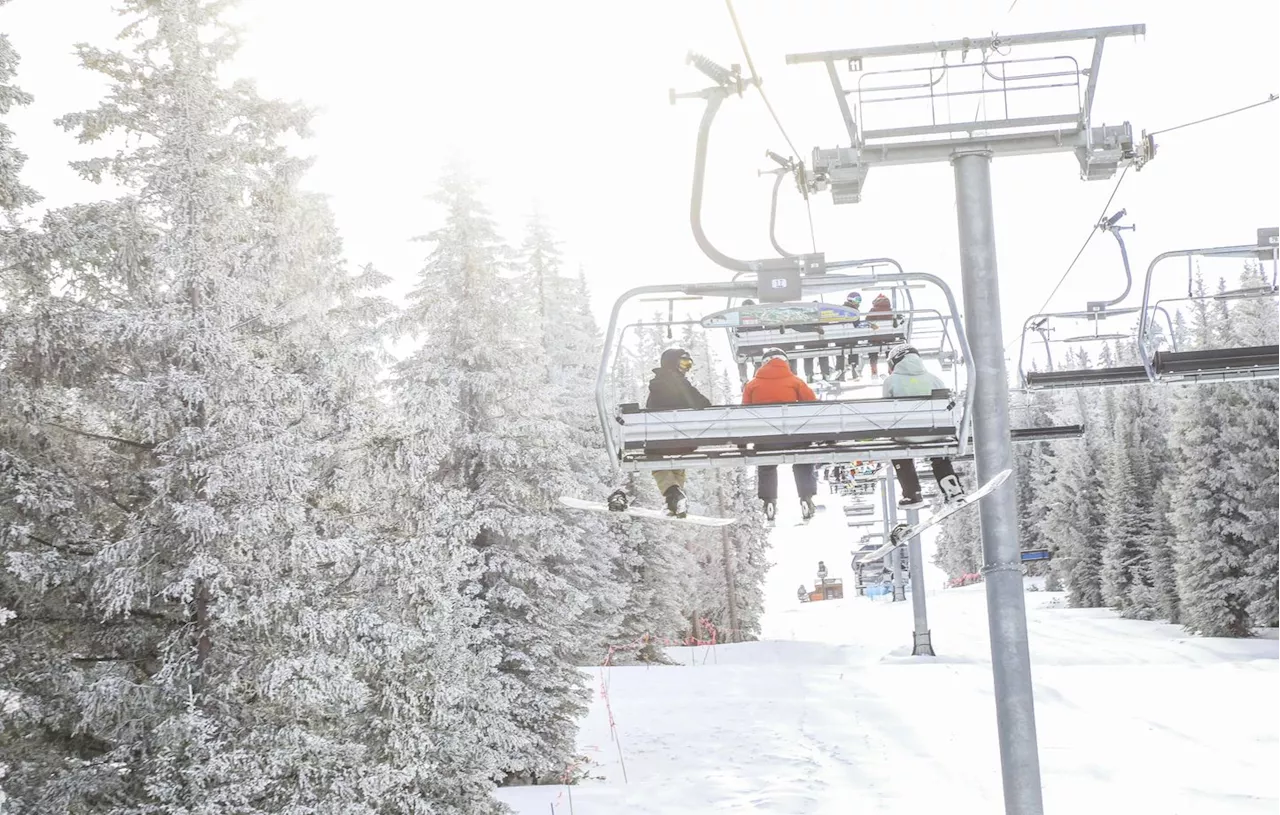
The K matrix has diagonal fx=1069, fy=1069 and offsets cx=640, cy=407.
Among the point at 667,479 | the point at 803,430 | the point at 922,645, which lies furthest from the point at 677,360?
the point at 922,645

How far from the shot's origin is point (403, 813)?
1377 centimetres

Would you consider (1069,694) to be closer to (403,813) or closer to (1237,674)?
(1237,674)

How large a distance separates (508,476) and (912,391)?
11559 mm

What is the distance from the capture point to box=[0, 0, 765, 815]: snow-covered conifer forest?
12.0 m

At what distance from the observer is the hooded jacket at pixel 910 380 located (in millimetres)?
10312

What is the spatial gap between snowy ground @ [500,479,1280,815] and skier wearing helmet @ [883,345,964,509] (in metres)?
2.45

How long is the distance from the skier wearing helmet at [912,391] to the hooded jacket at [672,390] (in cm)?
188

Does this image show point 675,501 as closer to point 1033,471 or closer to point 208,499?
point 208,499

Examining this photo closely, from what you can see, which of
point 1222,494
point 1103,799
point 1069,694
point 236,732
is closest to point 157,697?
point 236,732

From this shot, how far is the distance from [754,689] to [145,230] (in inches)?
963

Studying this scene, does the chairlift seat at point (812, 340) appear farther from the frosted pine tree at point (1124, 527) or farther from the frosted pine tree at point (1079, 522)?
the frosted pine tree at point (1079, 522)

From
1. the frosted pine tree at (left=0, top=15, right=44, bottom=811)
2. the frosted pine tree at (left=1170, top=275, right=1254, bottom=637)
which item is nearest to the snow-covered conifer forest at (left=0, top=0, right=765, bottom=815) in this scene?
the frosted pine tree at (left=0, top=15, right=44, bottom=811)

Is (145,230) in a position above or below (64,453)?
above

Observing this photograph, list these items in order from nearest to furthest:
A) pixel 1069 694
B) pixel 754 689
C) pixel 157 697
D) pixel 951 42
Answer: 1. pixel 951 42
2. pixel 157 697
3. pixel 1069 694
4. pixel 754 689
